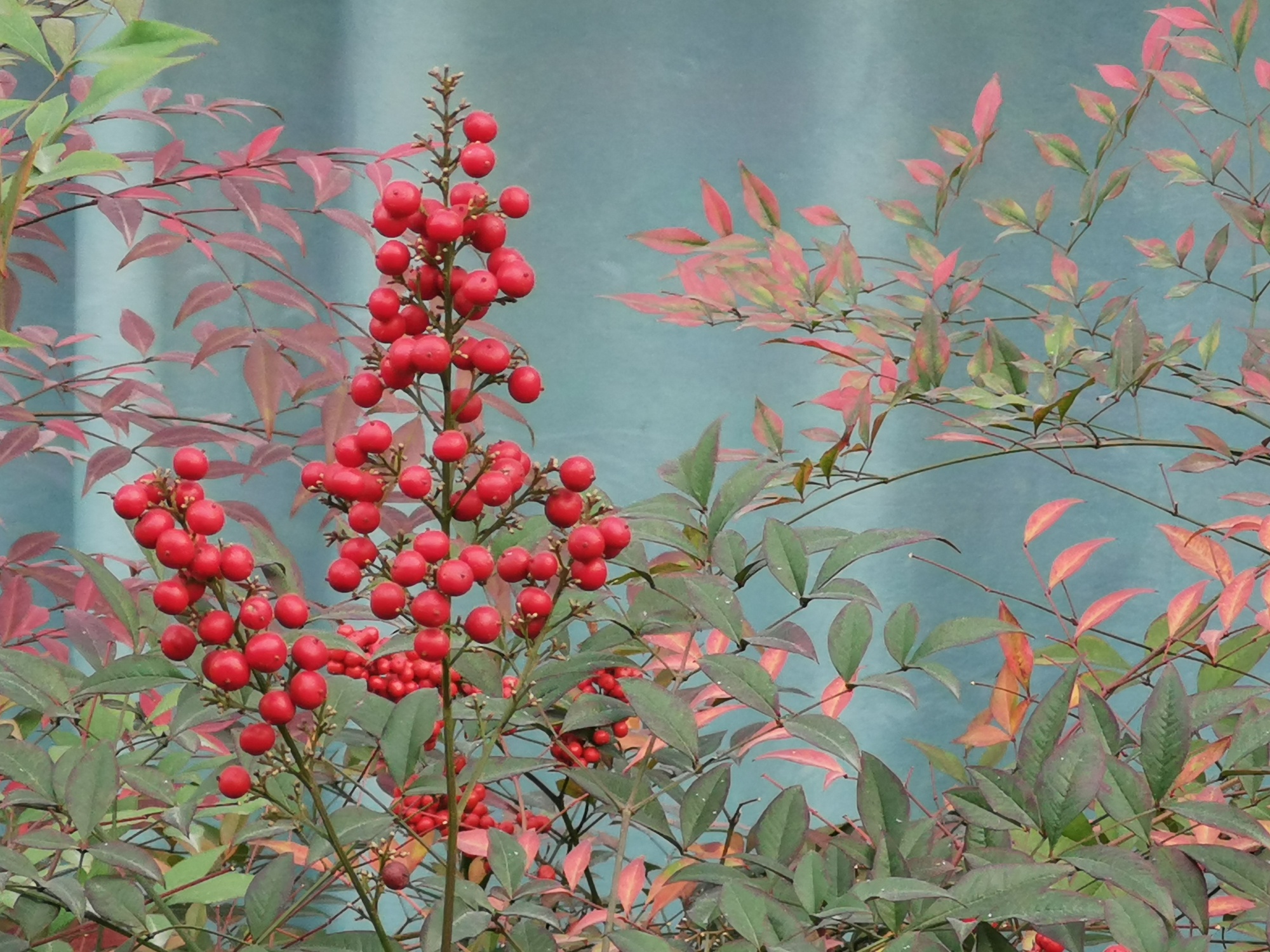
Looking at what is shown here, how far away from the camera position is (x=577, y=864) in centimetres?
46

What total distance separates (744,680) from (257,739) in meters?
0.14

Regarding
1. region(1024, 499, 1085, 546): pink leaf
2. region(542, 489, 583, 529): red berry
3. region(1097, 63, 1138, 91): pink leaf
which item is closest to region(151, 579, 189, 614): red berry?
region(542, 489, 583, 529): red berry

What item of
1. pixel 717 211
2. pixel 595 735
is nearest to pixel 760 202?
pixel 717 211

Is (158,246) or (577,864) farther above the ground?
(158,246)

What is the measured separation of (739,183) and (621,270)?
0.56ft

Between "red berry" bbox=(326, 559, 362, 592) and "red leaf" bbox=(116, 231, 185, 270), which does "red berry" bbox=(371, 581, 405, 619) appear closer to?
"red berry" bbox=(326, 559, 362, 592)

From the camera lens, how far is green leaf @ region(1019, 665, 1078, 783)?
0.36 m

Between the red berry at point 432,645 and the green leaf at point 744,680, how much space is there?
0.27 ft

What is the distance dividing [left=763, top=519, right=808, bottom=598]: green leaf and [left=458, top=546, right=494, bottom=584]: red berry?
113 mm

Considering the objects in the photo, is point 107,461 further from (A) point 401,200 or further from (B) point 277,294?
(A) point 401,200

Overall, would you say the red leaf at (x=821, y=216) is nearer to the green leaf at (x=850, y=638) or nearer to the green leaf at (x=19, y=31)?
the green leaf at (x=850, y=638)

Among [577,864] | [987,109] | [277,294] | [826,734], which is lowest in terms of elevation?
[577,864]

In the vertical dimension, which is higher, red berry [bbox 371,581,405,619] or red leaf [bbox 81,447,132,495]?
red berry [bbox 371,581,405,619]

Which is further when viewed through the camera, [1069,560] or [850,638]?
[1069,560]
